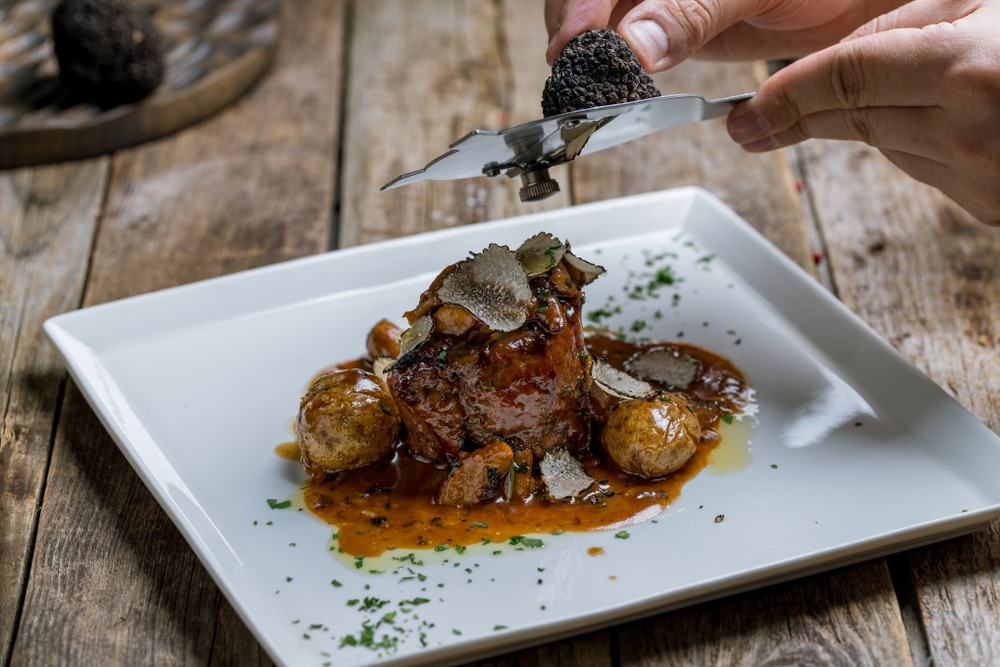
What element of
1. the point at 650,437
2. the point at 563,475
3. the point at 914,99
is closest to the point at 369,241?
the point at 563,475

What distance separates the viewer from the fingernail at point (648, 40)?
3.01 meters

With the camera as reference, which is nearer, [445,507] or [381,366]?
[445,507]

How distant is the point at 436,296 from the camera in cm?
283

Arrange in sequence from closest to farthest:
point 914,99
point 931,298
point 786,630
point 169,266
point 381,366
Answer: point 786,630 → point 914,99 → point 381,366 → point 931,298 → point 169,266

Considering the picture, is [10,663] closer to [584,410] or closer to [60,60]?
[584,410]

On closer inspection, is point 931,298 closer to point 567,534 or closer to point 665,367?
point 665,367

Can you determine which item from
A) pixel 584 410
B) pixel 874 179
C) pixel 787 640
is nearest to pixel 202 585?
pixel 584 410

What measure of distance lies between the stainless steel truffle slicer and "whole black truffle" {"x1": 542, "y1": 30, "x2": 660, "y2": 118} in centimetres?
6

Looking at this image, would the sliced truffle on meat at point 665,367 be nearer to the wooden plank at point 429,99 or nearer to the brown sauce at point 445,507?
the brown sauce at point 445,507

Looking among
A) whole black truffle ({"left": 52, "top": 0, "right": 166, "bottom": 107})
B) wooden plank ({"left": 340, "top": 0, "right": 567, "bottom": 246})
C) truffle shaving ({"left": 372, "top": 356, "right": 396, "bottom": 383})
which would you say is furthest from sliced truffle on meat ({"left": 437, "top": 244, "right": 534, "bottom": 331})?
whole black truffle ({"left": 52, "top": 0, "right": 166, "bottom": 107})

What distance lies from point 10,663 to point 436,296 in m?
1.31

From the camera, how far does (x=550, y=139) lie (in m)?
2.83

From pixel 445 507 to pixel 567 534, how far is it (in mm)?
330

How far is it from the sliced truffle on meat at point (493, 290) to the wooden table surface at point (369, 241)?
80 centimetres
